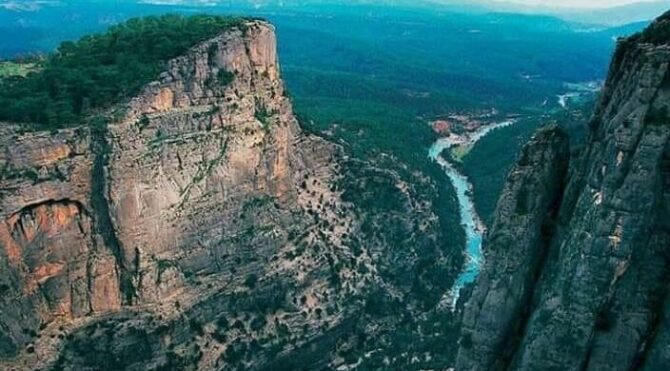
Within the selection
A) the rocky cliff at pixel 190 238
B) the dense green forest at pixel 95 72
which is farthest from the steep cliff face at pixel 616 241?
the dense green forest at pixel 95 72

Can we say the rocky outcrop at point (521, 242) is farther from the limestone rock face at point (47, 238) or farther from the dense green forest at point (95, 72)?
the dense green forest at point (95, 72)

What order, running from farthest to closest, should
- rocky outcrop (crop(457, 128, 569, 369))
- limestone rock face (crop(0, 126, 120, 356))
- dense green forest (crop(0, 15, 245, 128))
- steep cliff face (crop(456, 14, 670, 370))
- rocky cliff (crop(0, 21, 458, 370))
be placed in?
1. dense green forest (crop(0, 15, 245, 128))
2. rocky cliff (crop(0, 21, 458, 370))
3. limestone rock face (crop(0, 126, 120, 356))
4. rocky outcrop (crop(457, 128, 569, 369))
5. steep cliff face (crop(456, 14, 670, 370))

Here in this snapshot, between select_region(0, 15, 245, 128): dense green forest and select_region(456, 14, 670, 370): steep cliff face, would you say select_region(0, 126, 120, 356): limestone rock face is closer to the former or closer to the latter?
select_region(0, 15, 245, 128): dense green forest

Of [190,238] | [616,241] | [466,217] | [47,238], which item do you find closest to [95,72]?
[190,238]

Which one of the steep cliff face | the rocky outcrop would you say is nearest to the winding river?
the rocky outcrop

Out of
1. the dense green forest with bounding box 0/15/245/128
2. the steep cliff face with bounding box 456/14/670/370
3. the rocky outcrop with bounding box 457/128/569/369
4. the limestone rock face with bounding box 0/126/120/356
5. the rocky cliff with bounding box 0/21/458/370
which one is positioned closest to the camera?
the steep cliff face with bounding box 456/14/670/370

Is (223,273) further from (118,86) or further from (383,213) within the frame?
(383,213)

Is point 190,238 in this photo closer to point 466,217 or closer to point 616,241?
point 616,241
